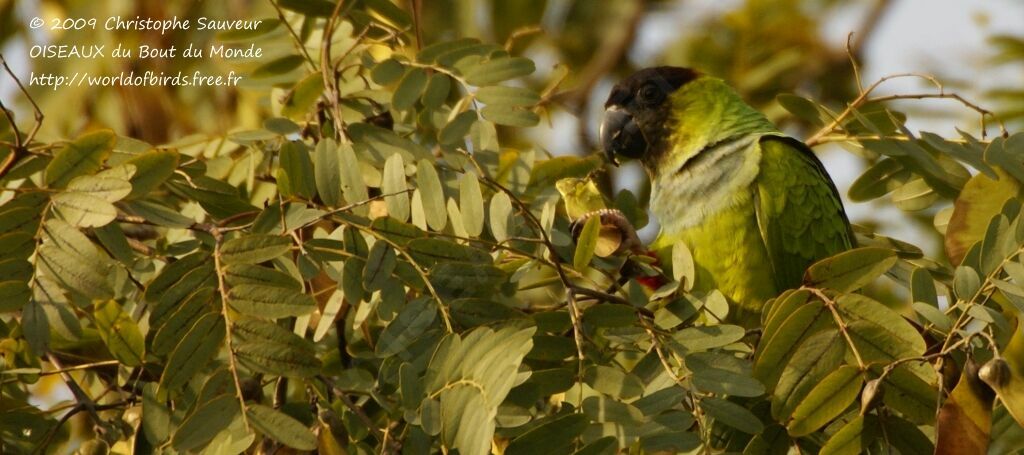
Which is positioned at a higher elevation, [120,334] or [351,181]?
[351,181]

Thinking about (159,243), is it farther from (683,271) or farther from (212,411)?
(683,271)

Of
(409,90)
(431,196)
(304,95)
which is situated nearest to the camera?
(431,196)

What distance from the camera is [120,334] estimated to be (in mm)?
2109

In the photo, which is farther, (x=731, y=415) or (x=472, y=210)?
(x=472, y=210)

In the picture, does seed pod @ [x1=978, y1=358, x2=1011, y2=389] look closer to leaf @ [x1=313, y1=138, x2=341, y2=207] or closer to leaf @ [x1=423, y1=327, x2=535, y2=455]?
leaf @ [x1=423, y1=327, x2=535, y2=455]

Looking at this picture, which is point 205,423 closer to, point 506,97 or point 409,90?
point 409,90

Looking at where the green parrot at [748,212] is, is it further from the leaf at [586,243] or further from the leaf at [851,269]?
the leaf at [851,269]

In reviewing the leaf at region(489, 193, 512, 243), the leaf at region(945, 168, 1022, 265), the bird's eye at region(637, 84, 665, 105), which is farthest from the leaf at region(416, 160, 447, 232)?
the bird's eye at region(637, 84, 665, 105)

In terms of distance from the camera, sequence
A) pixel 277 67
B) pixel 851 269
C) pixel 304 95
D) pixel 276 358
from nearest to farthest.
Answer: pixel 276 358
pixel 851 269
pixel 304 95
pixel 277 67

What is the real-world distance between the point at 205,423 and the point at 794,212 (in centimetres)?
194

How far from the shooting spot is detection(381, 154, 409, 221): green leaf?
2.15 m

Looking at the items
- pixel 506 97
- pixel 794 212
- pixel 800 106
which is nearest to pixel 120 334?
pixel 506 97

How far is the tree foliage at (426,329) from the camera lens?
6.00 feet

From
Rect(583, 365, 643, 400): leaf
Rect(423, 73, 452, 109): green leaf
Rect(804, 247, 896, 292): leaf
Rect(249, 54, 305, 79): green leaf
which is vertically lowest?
Rect(583, 365, 643, 400): leaf
